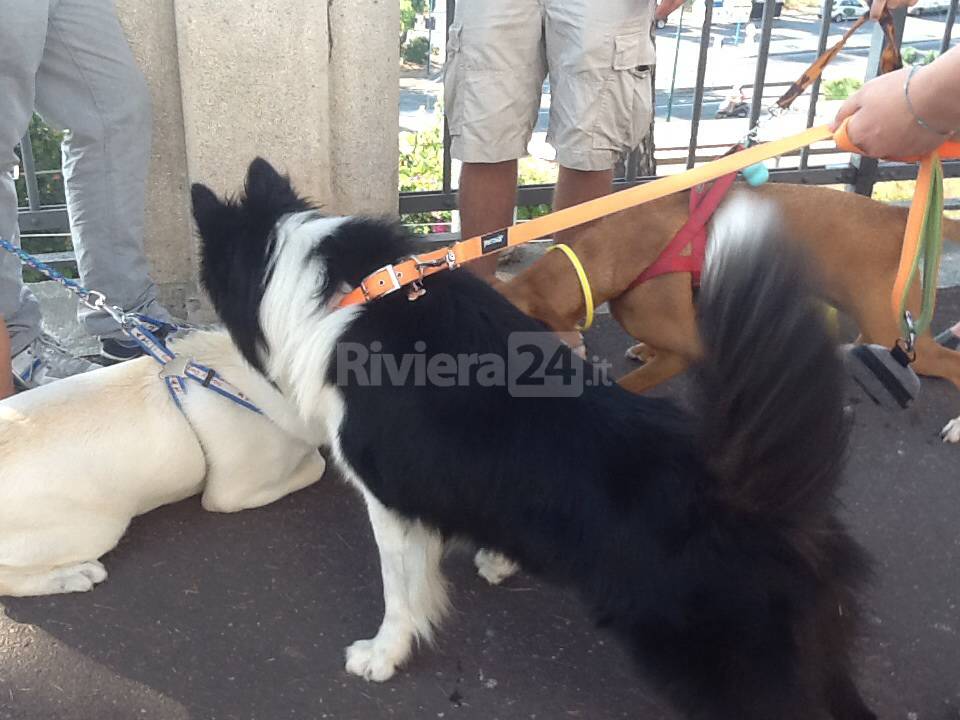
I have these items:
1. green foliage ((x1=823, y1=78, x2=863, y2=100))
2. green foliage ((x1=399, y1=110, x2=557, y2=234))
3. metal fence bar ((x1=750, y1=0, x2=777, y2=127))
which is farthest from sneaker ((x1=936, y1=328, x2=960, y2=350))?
green foliage ((x1=823, y1=78, x2=863, y2=100))

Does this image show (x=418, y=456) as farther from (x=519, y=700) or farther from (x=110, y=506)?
(x=110, y=506)

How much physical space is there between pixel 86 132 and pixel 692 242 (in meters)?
2.12

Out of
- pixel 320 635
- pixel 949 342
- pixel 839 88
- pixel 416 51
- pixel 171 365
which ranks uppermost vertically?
pixel 416 51

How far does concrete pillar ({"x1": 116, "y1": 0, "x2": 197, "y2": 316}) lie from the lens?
126 inches

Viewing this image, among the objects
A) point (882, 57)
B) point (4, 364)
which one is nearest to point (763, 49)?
point (882, 57)

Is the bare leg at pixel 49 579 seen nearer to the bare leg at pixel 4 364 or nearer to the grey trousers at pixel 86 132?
the bare leg at pixel 4 364

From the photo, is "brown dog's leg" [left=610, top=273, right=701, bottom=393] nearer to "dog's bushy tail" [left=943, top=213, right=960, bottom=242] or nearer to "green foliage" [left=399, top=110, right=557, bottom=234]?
"dog's bushy tail" [left=943, top=213, right=960, bottom=242]

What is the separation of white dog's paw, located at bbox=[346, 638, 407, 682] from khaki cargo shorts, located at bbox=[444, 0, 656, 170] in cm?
200

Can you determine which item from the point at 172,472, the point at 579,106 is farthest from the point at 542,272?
the point at 172,472

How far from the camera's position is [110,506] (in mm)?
2373

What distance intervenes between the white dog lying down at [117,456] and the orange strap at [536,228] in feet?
2.10

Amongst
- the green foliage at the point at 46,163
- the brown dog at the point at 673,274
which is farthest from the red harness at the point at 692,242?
the green foliage at the point at 46,163

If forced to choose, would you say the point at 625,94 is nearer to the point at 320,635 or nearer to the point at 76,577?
the point at 320,635

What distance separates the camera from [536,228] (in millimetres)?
2141
